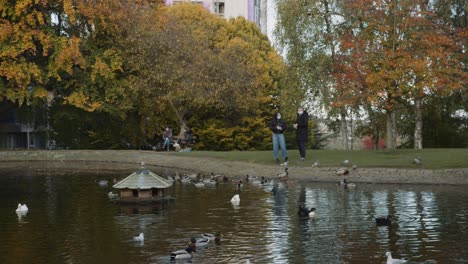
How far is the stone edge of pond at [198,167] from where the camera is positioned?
28.9 m

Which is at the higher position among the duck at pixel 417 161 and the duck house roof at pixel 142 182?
the duck at pixel 417 161

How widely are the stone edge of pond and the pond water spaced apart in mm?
1716

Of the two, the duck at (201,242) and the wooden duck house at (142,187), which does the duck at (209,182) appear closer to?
the wooden duck house at (142,187)

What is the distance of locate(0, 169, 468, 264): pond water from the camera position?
45.8ft

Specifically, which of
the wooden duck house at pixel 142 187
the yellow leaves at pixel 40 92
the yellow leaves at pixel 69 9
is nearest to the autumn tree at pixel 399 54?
the yellow leaves at pixel 69 9

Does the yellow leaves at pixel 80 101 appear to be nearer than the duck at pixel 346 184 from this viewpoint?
No

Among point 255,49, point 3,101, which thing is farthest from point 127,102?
point 255,49

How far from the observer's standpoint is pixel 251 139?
228 feet

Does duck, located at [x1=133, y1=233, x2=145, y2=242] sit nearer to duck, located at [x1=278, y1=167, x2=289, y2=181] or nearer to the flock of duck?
the flock of duck

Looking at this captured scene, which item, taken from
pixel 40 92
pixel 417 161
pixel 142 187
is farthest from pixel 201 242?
pixel 40 92

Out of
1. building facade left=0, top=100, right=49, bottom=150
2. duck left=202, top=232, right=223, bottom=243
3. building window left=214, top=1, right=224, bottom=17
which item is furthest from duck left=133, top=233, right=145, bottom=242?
building window left=214, top=1, right=224, bottom=17

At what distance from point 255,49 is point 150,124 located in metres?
15.8

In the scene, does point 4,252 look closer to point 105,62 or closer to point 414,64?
point 414,64

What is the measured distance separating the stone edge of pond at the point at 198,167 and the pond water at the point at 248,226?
5.63 ft
